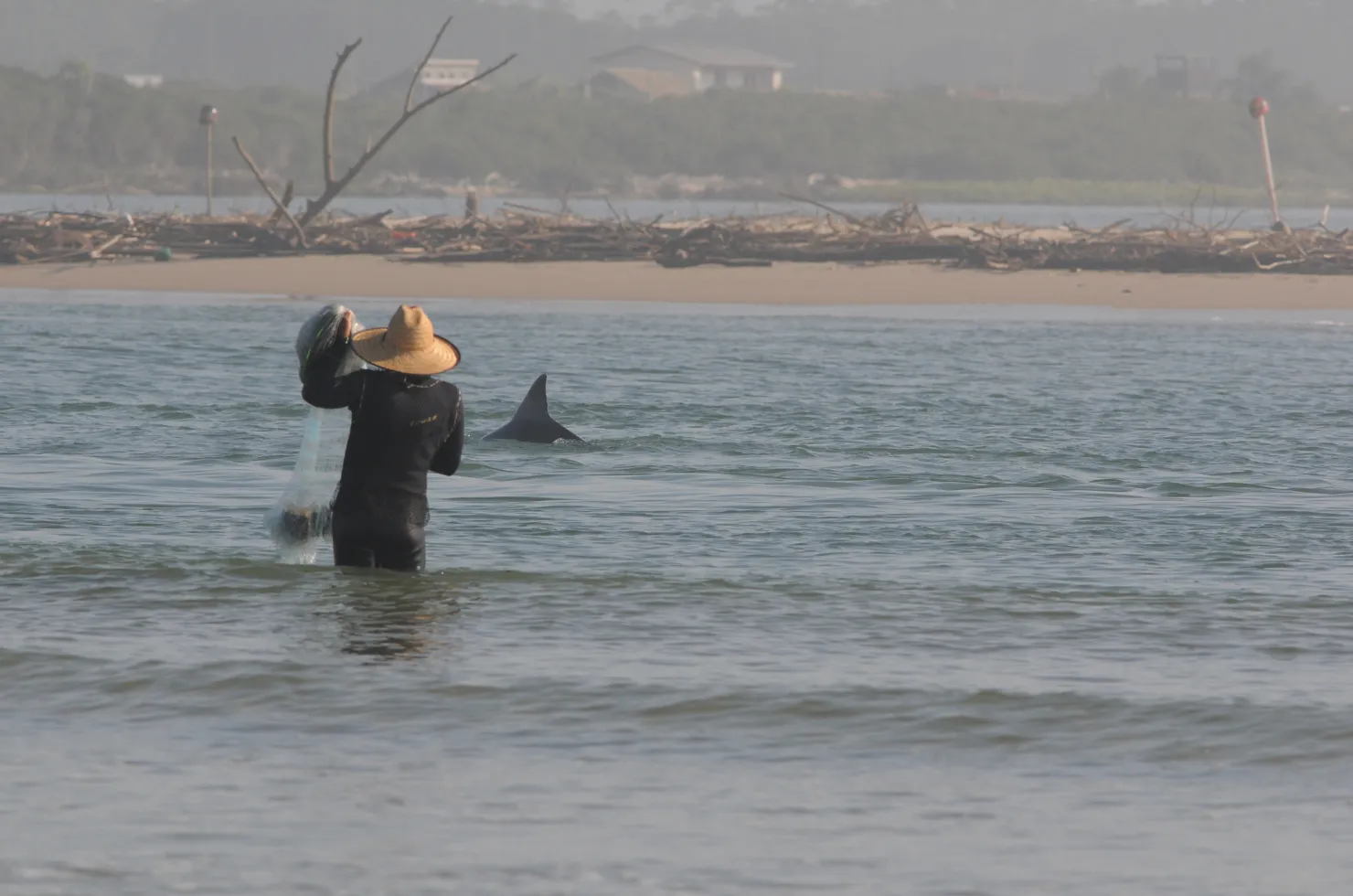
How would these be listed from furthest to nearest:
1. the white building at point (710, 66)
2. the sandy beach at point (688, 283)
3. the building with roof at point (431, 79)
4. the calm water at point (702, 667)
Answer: the white building at point (710, 66) < the building with roof at point (431, 79) < the sandy beach at point (688, 283) < the calm water at point (702, 667)

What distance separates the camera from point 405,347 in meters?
8.24

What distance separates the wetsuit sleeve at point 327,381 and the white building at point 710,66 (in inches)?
6154

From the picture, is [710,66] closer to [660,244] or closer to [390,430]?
[660,244]

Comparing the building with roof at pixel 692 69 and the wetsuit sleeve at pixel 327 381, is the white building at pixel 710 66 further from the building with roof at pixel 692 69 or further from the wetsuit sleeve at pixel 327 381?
the wetsuit sleeve at pixel 327 381

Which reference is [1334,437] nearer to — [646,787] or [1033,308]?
[646,787]

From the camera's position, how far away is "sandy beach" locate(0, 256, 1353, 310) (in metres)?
31.7

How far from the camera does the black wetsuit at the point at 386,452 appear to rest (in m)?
8.41

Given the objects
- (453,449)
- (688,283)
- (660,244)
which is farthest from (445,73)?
(453,449)

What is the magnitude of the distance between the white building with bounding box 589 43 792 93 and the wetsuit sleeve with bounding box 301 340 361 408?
156 metres

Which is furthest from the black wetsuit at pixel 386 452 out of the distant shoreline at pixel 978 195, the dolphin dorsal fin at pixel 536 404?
the distant shoreline at pixel 978 195

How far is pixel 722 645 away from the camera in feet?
28.6

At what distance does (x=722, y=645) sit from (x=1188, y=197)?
104m

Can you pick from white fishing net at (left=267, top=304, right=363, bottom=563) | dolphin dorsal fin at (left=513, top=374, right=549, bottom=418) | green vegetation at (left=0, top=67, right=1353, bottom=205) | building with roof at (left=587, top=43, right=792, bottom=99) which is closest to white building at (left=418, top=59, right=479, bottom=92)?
building with roof at (left=587, top=43, right=792, bottom=99)

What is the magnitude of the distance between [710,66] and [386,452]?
165027 millimetres
